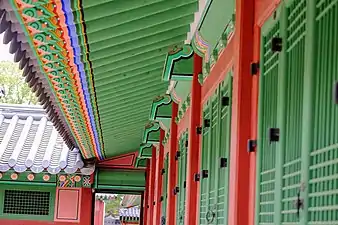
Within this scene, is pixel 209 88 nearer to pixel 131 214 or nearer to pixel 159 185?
pixel 159 185

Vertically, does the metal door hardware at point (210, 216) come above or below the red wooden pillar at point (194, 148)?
below

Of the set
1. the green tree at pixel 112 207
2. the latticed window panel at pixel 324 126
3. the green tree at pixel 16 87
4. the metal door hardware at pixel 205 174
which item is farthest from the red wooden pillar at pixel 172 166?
the green tree at pixel 112 207

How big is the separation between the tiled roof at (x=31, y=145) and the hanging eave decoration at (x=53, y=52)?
524cm

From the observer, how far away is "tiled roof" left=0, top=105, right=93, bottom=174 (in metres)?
13.3

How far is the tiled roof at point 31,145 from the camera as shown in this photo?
1329 centimetres

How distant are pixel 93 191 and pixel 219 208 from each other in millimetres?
10025

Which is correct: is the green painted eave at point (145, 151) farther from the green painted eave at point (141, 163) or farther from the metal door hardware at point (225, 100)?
the metal door hardware at point (225, 100)

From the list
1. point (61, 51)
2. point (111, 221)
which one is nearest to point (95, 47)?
point (61, 51)

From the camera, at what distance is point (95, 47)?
17.0ft

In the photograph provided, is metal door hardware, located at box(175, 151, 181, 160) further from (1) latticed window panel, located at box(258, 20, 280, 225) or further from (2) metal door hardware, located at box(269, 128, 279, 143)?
(2) metal door hardware, located at box(269, 128, 279, 143)

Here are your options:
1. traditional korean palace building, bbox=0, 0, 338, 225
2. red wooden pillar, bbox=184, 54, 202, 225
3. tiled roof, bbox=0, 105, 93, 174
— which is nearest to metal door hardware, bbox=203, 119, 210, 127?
traditional korean palace building, bbox=0, 0, 338, 225

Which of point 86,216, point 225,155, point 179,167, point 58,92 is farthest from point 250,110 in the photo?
point 86,216

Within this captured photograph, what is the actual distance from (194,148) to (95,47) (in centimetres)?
129

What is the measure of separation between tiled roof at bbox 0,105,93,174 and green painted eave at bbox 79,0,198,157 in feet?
16.8
